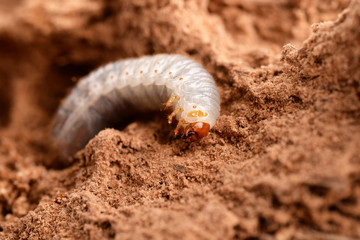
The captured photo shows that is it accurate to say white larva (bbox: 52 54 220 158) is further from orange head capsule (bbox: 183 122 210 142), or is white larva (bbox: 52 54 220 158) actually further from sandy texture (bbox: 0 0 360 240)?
sandy texture (bbox: 0 0 360 240)

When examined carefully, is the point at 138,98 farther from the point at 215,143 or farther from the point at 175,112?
the point at 215,143

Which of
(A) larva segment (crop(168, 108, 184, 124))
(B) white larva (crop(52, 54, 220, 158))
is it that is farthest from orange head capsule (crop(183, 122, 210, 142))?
(A) larva segment (crop(168, 108, 184, 124))

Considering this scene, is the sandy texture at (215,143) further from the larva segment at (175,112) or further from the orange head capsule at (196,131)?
the larva segment at (175,112)

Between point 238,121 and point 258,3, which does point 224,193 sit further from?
point 258,3

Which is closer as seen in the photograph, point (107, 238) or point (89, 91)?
point (107, 238)

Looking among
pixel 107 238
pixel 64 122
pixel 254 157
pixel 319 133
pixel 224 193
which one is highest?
pixel 64 122

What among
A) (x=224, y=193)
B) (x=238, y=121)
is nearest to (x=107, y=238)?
(x=224, y=193)
